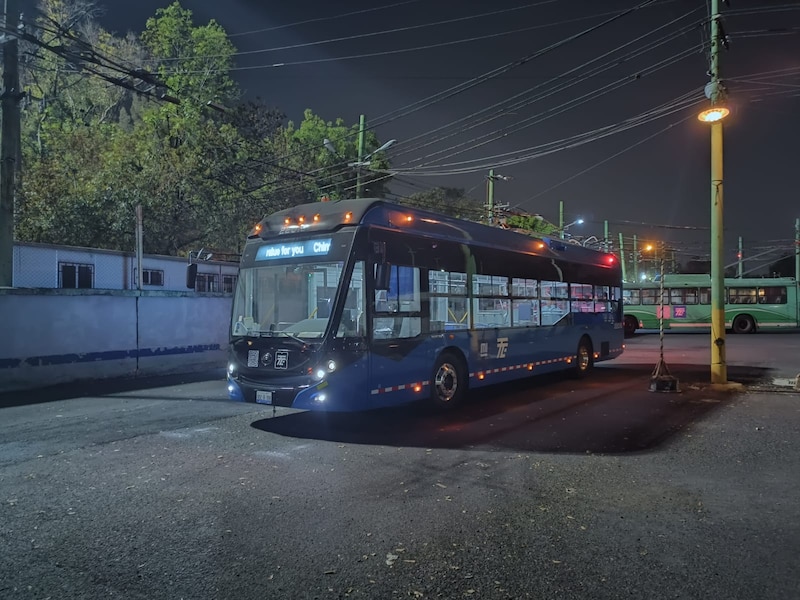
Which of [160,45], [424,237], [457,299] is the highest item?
[160,45]

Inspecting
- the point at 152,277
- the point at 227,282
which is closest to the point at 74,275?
the point at 152,277

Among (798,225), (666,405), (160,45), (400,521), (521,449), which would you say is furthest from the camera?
Result: (798,225)

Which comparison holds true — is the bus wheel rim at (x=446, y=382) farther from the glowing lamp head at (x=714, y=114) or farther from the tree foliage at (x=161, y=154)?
the tree foliage at (x=161, y=154)

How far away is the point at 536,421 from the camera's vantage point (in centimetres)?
922

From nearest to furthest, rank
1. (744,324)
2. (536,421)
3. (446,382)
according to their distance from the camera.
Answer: (536,421) → (446,382) → (744,324)

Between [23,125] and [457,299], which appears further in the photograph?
[23,125]

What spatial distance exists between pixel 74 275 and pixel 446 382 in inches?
599

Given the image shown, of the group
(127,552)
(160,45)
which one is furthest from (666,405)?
(160,45)

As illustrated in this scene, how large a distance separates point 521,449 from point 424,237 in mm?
3784

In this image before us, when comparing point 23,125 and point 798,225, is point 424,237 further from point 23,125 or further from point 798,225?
point 798,225

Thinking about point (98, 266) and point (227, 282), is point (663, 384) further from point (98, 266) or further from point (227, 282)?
point (227, 282)

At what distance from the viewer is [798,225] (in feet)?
142

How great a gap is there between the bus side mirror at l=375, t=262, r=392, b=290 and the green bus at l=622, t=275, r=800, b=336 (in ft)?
90.9

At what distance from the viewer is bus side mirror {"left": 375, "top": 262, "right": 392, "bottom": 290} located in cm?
840
